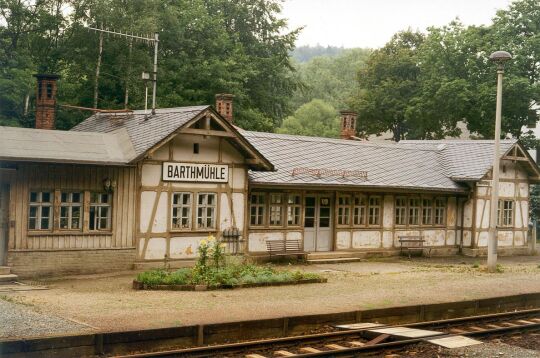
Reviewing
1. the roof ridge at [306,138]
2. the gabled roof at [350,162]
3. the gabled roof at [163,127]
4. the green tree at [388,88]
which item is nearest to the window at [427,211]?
the gabled roof at [350,162]

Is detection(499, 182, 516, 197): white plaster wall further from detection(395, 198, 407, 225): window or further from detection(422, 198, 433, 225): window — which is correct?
detection(395, 198, 407, 225): window

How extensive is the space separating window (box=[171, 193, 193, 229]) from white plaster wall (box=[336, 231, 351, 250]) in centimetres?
643

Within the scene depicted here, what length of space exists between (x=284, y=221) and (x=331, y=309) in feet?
31.7

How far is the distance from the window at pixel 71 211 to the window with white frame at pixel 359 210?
1044 cm

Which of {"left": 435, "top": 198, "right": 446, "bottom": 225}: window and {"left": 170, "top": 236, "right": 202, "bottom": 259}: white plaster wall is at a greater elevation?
{"left": 435, "top": 198, "right": 446, "bottom": 225}: window

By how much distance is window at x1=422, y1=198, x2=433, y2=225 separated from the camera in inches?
1125

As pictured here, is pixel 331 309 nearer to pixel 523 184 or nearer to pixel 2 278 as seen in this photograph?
pixel 2 278

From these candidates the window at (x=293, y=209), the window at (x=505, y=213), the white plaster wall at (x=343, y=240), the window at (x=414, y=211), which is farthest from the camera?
the window at (x=505, y=213)

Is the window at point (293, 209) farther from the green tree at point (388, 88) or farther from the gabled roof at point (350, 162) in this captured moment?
the green tree at point (388, 88)

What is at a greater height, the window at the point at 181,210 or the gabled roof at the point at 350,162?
the gabled roof at the point at 350,162

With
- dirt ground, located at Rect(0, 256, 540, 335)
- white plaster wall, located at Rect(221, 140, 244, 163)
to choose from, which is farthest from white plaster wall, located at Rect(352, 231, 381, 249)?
white plaster wall, located at Rect(221, 140, 244, 163)

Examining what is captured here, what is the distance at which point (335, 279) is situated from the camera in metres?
20.5

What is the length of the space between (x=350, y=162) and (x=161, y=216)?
9.12 metres

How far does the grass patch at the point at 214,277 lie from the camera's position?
Answer: 17.5 meters
